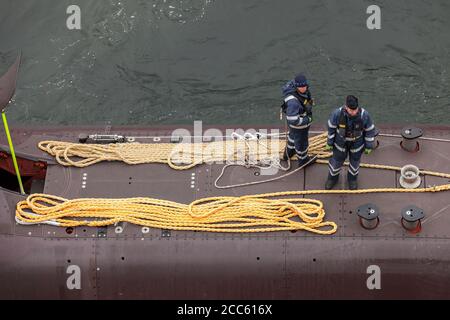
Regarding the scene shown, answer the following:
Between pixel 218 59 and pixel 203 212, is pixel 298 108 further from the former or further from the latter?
pixel 218 59

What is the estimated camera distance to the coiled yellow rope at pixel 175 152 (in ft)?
48.6

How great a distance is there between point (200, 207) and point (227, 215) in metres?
0.44

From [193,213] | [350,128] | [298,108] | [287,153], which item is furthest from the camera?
[287,153]

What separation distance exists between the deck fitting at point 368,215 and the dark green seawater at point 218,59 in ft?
16.3

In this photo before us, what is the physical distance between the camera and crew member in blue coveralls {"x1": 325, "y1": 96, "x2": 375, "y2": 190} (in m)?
13.1

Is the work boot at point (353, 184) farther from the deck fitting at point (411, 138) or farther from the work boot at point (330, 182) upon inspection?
the deck fitting at point (411, 138)

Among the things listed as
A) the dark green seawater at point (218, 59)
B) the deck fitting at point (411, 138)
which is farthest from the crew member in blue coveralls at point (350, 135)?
the dark green seawater at point (218, 59)

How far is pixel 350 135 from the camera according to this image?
13.4 m

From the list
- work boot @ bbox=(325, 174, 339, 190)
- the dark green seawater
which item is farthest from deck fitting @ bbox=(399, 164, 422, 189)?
the dark green seawater

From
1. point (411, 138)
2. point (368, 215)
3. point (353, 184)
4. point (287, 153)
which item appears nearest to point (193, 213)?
point (287, 153)

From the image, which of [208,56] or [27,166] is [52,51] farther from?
[27,166]

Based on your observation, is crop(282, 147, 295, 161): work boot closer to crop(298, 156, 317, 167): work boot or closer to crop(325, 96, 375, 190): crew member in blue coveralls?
crop(298, 156, 317, 167): work boot

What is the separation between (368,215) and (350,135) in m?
1.19

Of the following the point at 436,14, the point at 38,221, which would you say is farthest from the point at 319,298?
the point at 436,14
